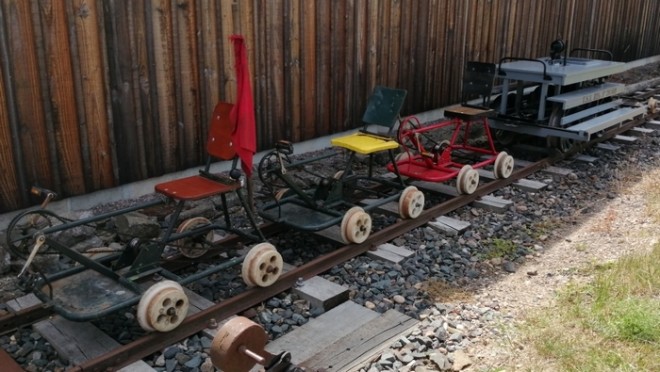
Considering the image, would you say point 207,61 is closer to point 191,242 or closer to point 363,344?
point 191,242

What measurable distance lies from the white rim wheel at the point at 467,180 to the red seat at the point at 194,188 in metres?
3.02

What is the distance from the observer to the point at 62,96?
5.64m

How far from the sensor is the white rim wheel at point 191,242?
532cm

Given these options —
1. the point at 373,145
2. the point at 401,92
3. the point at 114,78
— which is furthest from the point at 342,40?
the point at 114,78

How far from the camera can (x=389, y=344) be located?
423 cm

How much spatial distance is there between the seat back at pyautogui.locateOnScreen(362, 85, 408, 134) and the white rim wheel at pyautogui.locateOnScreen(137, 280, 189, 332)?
3100mm

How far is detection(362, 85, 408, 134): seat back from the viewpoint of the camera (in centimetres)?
647

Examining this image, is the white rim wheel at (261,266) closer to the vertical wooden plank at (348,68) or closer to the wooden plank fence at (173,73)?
the wooden plank fence at (173,73)

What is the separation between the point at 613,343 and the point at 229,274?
302 centimetres

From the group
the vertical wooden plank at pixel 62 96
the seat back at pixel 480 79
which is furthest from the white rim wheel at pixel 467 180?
the vertical wooden plank at pixel 62 96

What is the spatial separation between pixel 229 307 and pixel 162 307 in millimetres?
627

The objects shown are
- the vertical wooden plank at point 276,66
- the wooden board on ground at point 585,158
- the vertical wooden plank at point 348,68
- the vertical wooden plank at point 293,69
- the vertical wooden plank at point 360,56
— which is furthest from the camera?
the wooden board on ground at point 585,158


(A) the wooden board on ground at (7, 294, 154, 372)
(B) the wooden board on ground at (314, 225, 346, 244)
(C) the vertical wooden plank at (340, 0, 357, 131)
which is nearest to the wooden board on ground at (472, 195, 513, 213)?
(B) the wooden board on ground at (314, 225, 346, 244)

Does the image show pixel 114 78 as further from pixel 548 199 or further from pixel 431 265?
pixel 548 199
